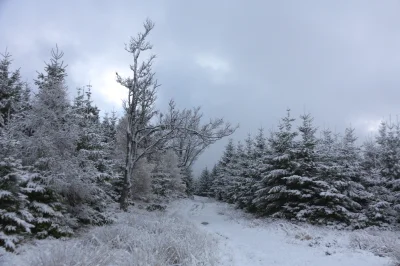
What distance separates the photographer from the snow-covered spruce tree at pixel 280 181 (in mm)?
16422

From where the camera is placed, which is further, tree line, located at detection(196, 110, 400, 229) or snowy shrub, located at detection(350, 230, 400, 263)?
tree line, located at detection(196, 110, 400, 229)

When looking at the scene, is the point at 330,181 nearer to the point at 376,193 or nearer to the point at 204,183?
the point at 376,193

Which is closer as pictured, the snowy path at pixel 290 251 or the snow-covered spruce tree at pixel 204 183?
the snowy path at pixel 290 251

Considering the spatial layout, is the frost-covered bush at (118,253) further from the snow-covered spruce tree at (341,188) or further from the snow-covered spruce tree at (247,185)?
the snow-covered spruce tree at (247,185)

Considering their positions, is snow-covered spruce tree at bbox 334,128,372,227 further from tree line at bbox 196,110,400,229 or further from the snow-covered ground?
the snow-covered ground

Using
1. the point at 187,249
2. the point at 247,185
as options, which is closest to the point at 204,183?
the point at 247,185

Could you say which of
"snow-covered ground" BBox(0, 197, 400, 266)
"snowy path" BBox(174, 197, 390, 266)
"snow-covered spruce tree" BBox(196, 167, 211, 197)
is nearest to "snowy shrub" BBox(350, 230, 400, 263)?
"snow-covered ground" BBox(0, 197, 400, 266)

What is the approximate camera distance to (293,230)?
40.4 feet

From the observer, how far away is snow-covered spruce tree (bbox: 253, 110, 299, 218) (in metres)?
16.4

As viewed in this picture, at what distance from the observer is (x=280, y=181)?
57.3ft

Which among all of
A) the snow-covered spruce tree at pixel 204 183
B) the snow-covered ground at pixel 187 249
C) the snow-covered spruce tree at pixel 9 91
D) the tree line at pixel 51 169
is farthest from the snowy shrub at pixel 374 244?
the snow-covered spruce tree at pixel 204 183

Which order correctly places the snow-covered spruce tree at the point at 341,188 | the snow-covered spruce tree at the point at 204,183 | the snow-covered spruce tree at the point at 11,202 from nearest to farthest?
the snow-covered spruce tree at the point at 11,202 < the snow-covered spruce tree at the point at 341,188 < the snow-covered spruce tree at the point at 204,183

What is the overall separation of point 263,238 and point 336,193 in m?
5.97

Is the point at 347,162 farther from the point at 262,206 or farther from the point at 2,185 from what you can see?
the point at 2,185
